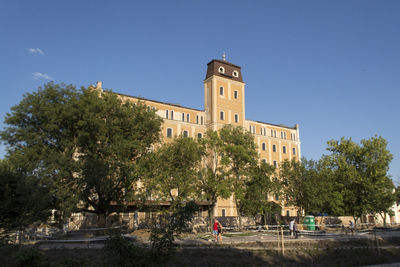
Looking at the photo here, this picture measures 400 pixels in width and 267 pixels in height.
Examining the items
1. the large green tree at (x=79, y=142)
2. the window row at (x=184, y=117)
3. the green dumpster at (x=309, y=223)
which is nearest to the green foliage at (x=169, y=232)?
the large green tree at (x=79, y=142)

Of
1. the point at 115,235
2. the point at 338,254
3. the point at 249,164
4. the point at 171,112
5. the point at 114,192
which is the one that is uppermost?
the point at 171,112

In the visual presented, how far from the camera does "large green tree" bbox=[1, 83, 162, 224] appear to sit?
26188 millimetres

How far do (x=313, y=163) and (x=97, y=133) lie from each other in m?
29.6

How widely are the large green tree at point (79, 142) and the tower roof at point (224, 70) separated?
26.7m

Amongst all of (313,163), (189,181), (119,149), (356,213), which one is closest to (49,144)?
(119,149)

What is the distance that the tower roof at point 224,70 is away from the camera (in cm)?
5456

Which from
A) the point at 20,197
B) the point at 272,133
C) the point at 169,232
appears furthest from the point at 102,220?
the point at 272,133

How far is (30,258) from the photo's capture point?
11.9m

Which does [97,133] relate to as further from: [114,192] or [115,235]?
[115,235]

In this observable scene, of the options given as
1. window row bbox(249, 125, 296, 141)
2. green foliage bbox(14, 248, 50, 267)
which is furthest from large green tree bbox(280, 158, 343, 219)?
green foliage bbox(14, 248, 50, 267)

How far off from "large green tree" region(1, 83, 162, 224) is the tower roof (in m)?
26.7

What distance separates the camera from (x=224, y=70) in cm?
5559

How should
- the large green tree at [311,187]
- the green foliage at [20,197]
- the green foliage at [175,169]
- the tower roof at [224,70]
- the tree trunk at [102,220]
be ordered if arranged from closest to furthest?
the green foliage at [20,197], the tree trunk at [102,220], the green foliage at [175,169], the large green tree at [311,187], the tower roof at [224,70]

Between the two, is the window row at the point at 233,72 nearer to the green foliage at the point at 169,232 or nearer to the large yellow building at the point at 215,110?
the large yellow building at the point at 215,110
